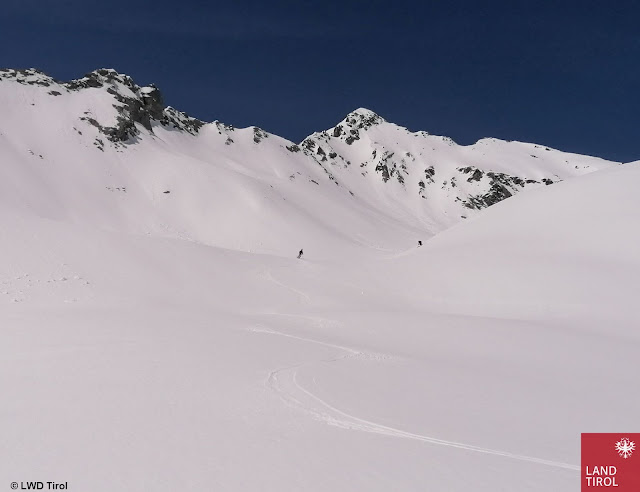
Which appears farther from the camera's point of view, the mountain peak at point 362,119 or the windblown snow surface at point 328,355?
the mountain peak at point 362,119

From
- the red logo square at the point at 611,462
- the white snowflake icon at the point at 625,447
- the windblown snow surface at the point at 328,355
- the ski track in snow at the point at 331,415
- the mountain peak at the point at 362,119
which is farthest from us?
the mountain peak at the point at 362,119

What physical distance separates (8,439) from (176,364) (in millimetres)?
3259

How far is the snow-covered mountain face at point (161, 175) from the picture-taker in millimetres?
52000

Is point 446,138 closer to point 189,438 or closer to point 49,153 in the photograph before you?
point 49,153

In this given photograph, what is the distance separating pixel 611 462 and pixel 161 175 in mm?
65748

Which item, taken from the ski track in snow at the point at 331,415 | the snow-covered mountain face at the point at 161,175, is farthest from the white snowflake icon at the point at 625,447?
the snow-covered mountain face at the point at 161,175

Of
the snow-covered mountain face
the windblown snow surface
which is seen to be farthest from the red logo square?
the snow-covered mountain face

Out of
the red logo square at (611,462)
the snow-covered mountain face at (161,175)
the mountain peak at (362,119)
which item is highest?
the mountain peak at (362,119)

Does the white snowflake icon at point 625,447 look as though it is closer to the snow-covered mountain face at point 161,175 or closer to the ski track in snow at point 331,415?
the ski track in snow at point 331,415

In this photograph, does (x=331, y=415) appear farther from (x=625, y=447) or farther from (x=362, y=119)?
→ (x=362, y=119)

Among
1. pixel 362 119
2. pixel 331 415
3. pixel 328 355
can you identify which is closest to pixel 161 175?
pixel 328 355

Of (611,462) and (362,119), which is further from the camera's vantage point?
(362,119)

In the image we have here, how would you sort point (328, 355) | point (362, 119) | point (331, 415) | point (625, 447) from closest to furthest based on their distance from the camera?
1. point (625, 447)
2. point (331, 415)
3. point (328, 355)
4. point (362, 119)

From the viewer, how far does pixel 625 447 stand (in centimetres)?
512
